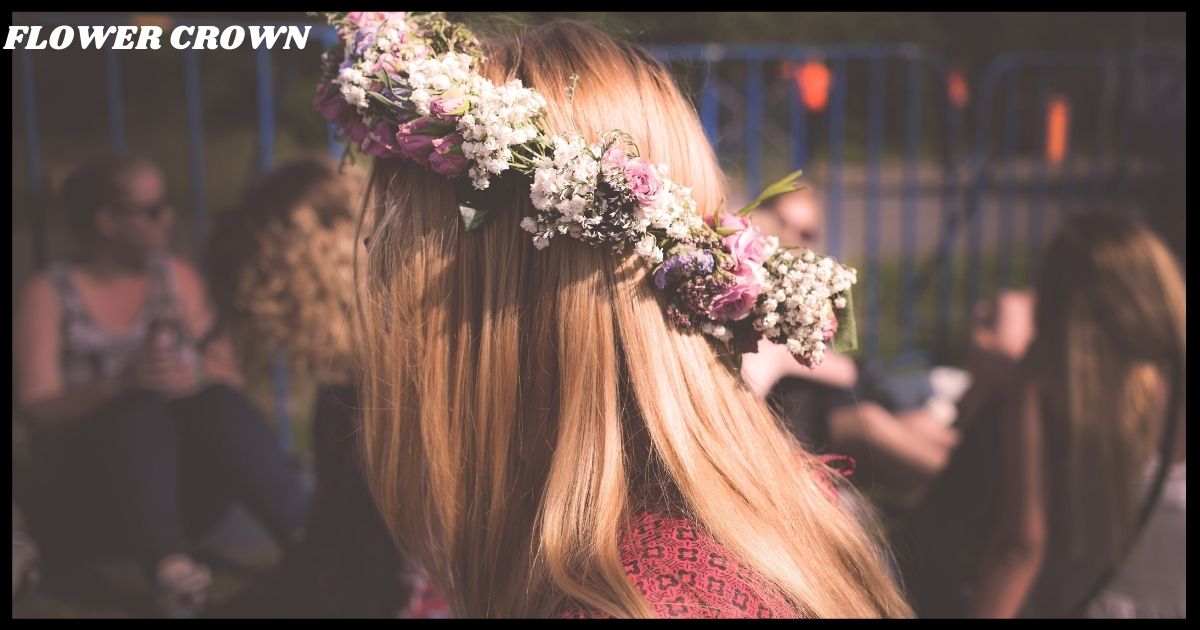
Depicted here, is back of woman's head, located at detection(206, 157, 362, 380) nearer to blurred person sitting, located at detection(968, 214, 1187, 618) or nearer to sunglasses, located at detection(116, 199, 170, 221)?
sunglasses, located at detection(116, 199, 170, 221)

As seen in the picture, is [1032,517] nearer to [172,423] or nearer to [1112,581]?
[1112,581]

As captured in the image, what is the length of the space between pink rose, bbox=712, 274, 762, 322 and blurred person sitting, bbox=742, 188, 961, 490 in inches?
42.1

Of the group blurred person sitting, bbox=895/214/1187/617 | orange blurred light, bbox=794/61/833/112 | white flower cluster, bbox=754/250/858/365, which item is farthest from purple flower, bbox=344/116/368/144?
orange blurred light, bbox=794/61/833/112

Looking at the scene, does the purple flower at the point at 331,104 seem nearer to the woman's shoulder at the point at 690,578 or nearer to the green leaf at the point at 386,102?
the green leaf at the point at 386,102

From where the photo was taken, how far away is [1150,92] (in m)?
6.07

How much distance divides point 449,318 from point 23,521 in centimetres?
278

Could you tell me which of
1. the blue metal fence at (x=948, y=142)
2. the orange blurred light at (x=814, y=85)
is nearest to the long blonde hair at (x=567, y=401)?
the blue metal fence at (x=948, y=142)

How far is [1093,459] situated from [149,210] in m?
3.13

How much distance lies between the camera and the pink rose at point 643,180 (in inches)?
48.3

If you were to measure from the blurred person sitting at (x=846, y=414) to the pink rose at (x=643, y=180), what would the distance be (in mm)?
1195

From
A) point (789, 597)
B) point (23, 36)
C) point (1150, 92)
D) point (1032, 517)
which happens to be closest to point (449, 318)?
point (789, 597)

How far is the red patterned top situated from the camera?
112 centimetres

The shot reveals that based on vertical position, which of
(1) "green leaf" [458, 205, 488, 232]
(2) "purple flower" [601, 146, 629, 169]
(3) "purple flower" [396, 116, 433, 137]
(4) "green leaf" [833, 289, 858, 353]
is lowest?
(4) "green leaf" [833, 289, 858, 353]

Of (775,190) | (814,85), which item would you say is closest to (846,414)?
(775,190)
